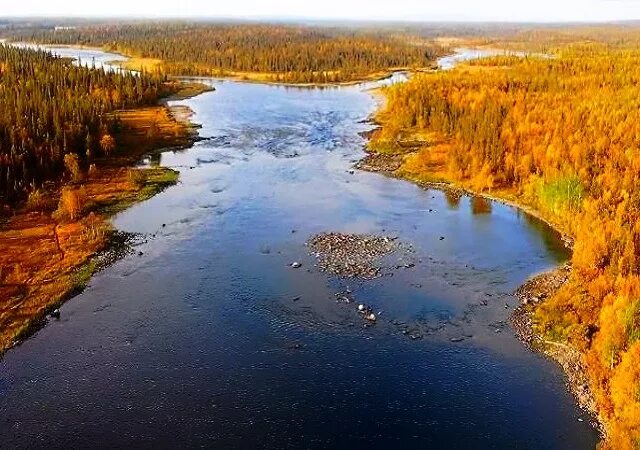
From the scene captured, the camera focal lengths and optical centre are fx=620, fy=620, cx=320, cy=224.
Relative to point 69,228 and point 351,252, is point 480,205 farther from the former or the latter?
point 69,228

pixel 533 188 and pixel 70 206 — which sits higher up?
pixel 533 188

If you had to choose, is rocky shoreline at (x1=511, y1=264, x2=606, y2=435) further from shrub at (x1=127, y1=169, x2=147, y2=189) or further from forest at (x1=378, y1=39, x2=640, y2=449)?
shrub at (x1=127, y1=169, x2=147, y2=189)

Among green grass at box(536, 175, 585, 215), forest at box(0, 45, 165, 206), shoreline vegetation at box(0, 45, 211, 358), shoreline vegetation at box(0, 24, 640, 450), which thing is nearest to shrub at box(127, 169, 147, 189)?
shoreline vegetation at box(0, 45, 211, 358)

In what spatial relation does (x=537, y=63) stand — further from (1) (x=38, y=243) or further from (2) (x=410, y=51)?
(1) (x=38, y=243)

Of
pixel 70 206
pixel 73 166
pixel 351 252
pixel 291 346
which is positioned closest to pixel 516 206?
pixel 351 252

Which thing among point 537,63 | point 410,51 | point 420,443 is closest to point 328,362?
point 420,443
